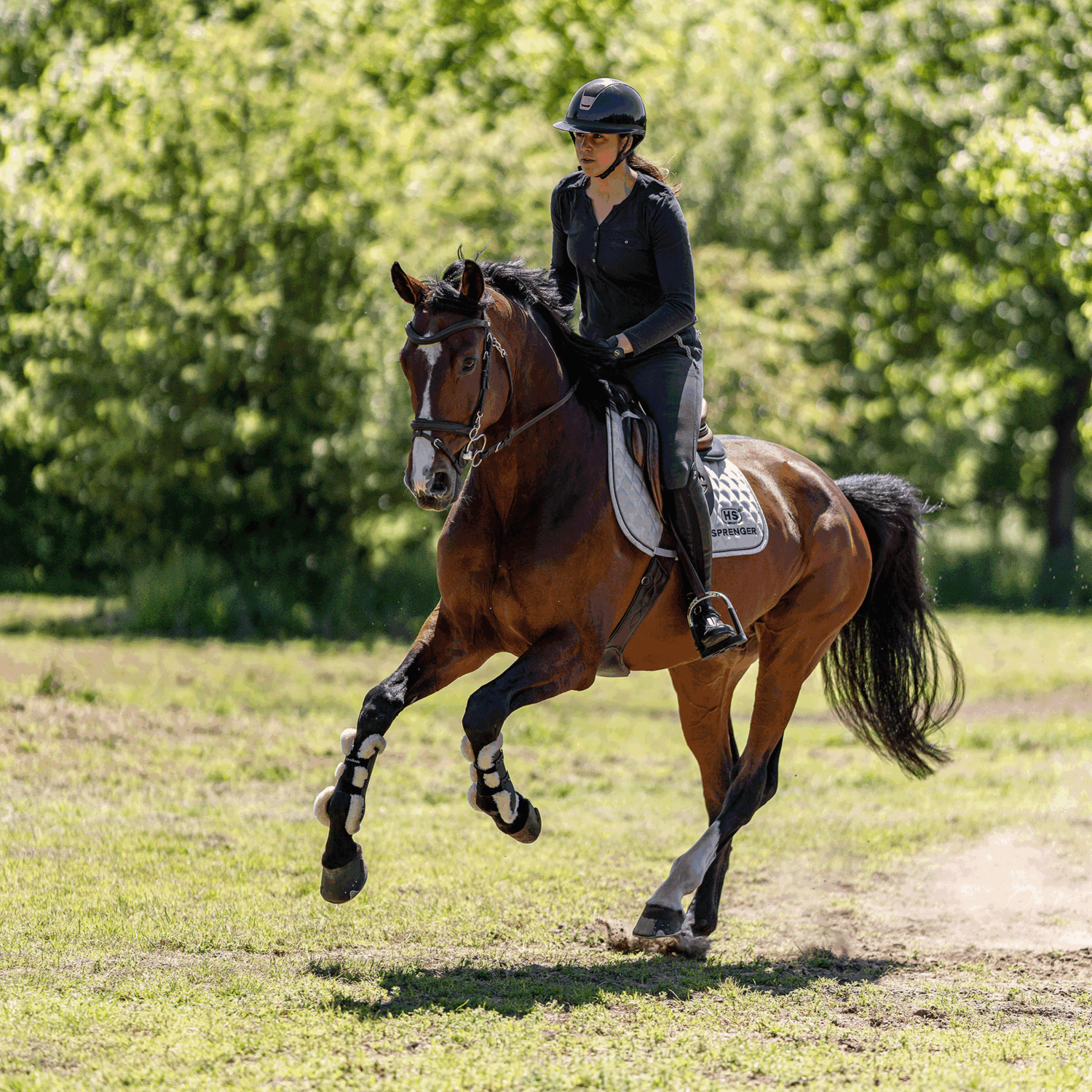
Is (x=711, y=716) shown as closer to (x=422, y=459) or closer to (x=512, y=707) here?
(x=512, y=707)

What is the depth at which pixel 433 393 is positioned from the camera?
5188mm

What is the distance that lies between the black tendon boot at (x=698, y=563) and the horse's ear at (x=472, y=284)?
1440mm

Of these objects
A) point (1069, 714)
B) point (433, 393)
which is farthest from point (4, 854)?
point (1069, 714)

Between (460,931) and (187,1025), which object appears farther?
(460,931)

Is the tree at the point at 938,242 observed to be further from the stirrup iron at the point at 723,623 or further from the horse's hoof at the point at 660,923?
the horse's hoof at the point at 660,923

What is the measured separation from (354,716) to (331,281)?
345 inches

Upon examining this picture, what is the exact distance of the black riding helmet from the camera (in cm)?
588

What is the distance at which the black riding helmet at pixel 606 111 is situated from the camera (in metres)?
5.88

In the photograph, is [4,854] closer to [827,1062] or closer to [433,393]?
[433,393]

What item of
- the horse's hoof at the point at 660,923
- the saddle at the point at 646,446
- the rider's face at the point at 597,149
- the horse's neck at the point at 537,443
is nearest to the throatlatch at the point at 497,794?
the horse's hoof at the point at 660,923

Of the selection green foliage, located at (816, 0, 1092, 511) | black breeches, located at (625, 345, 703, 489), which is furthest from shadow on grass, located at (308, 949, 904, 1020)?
green foliage, located at (816, 0, 1092, 511)

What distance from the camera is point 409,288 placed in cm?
539

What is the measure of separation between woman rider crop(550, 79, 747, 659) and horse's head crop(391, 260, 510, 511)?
867mm

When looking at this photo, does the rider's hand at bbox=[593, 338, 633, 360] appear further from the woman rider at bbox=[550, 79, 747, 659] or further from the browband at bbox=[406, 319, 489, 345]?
the browband at bbox=[406, 319, 489, 345]
